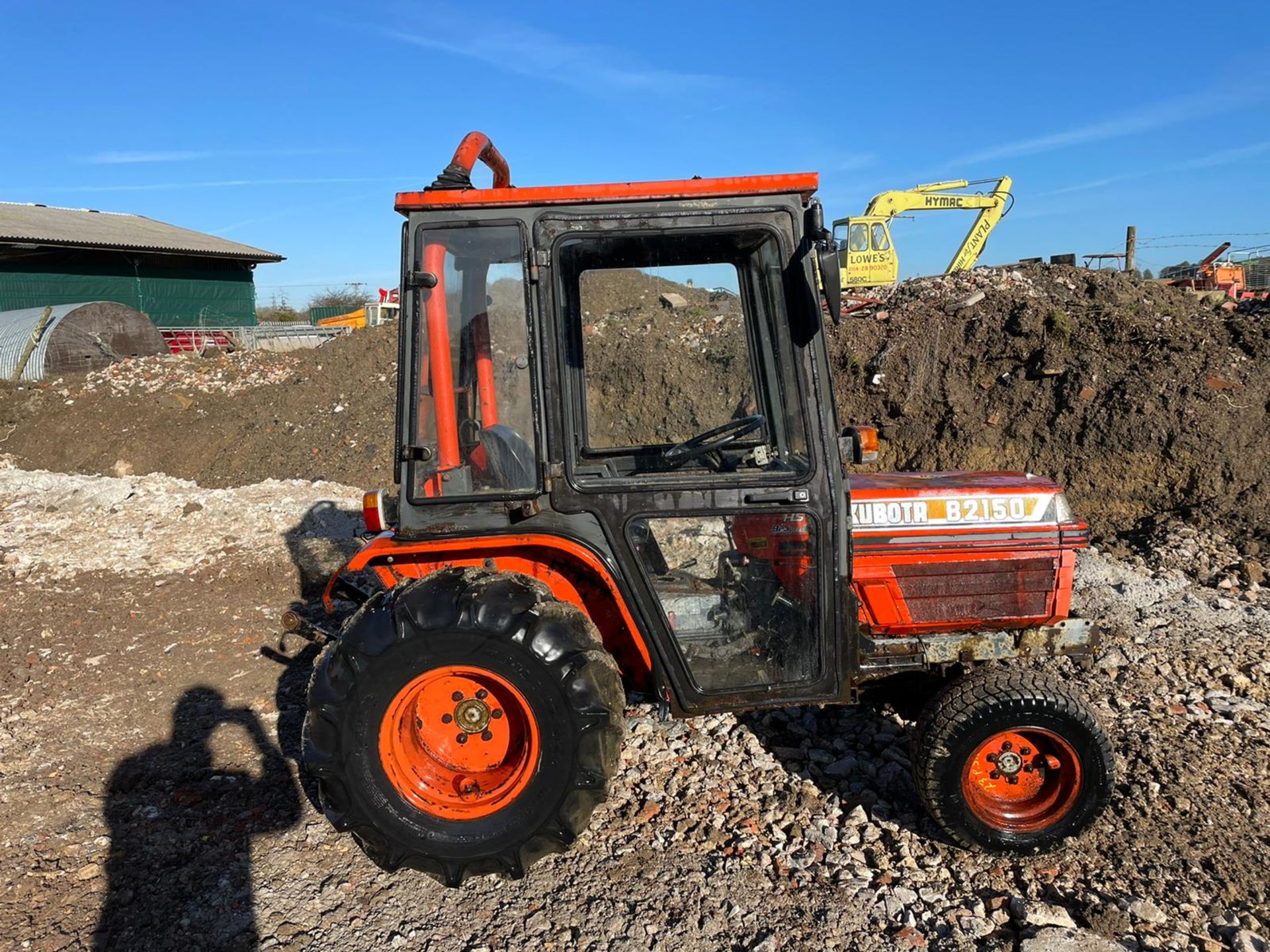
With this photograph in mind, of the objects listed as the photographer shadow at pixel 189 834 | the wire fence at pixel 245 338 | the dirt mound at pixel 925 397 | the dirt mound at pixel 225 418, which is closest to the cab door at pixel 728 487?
the dirt mound at pixel 925 397

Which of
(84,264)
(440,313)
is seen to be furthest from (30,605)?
(84,264)

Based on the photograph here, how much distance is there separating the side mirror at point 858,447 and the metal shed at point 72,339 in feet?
48.6

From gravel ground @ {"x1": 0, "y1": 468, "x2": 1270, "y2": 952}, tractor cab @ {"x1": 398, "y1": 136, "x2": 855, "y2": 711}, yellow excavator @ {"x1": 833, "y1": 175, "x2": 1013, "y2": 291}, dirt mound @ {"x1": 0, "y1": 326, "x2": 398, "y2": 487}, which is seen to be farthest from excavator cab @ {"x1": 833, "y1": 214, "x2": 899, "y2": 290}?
tractor cab @ {"x1": 398, "y1": 136, "x2": 855, "y2": 711}

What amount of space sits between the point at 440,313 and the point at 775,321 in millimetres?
1176

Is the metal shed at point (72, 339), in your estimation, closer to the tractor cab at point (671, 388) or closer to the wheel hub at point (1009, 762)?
the tractor cab at point (671, 388)

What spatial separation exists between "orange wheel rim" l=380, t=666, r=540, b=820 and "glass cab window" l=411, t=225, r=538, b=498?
Answer: 0.68 meters

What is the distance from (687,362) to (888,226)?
10.4 m

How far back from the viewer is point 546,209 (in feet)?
9.37

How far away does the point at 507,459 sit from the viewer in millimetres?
3041

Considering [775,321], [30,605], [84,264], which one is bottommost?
[30,605]

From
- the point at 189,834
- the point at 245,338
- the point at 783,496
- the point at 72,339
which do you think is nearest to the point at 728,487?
the point at 783,496

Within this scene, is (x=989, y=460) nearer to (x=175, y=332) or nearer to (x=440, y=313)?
(x=440, y=313)

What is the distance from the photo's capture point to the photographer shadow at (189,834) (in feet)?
9.09

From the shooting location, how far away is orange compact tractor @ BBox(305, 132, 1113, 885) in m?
2.81
